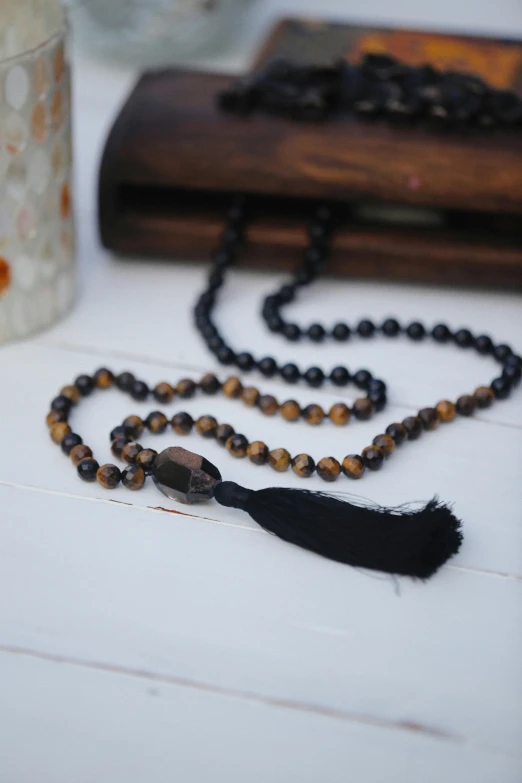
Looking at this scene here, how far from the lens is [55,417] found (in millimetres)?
631

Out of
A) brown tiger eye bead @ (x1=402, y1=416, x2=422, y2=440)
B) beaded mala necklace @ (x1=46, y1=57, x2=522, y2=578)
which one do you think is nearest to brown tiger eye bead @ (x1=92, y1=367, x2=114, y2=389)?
beaded mala necklace @ (x1=46, y1=57, x2=522, y2=578)

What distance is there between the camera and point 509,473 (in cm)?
62

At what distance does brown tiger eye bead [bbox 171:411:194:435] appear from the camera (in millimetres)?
632

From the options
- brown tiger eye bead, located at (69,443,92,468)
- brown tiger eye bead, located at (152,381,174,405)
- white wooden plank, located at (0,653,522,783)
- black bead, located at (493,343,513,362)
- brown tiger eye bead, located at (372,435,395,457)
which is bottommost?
white wooden plank, located at (0,653,522,783)

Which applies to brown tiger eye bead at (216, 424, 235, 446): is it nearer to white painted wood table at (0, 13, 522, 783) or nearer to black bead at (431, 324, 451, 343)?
white painted wood table at (0, 13, 522, 783)

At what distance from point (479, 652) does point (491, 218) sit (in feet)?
1.33

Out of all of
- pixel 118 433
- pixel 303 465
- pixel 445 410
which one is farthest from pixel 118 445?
pixel 445 410

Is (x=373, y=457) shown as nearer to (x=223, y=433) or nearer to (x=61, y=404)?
(x=223, y=433)

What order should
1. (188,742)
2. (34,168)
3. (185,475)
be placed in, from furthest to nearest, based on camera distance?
1. (34,168)
2. (185,475)
3. (188,742)

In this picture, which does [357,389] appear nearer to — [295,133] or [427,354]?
[427,354]

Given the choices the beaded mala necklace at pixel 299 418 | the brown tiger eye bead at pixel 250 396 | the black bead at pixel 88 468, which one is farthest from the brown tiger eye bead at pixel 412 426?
the black bead at pixel 88 468

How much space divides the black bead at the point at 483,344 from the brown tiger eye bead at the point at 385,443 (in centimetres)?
15

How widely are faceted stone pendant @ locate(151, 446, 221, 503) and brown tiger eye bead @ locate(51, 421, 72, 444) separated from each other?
0.08m

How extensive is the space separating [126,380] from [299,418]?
124mm
